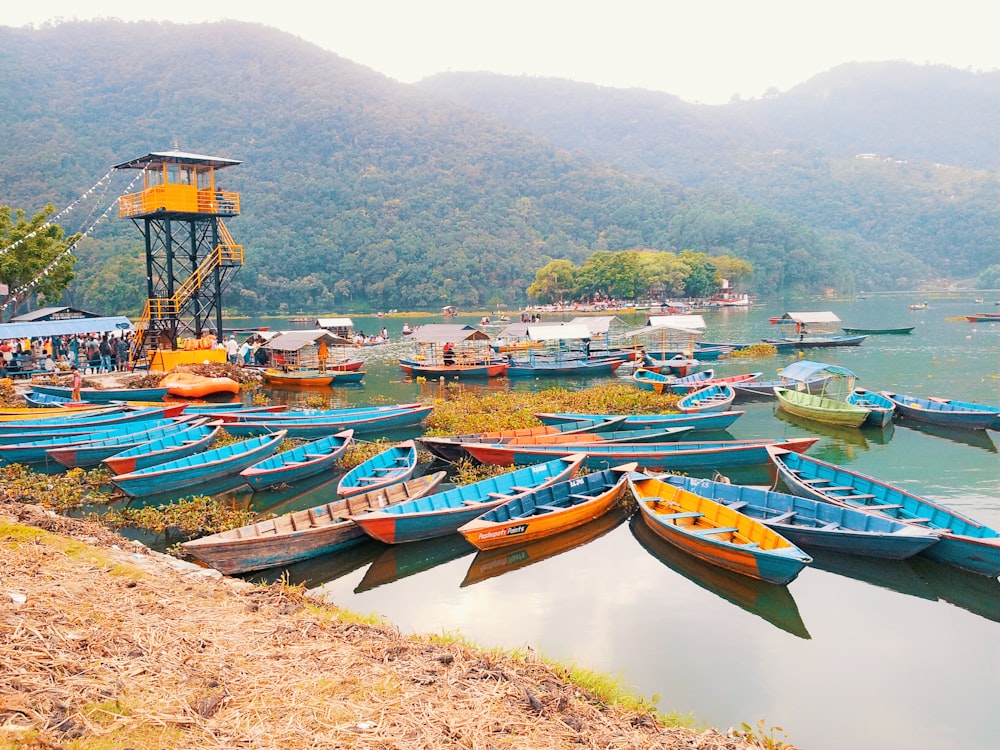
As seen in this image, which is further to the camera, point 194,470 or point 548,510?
point 194,470

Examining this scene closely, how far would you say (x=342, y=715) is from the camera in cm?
654

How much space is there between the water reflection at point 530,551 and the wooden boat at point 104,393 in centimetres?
1934

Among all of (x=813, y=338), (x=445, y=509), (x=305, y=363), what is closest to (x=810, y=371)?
(x=445, y=509)

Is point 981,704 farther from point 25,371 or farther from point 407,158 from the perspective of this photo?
point 407,158

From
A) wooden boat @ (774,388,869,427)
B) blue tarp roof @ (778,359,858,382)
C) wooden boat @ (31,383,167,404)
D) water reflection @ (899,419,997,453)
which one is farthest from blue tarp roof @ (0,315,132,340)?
water reflection @ (899,419,997,453)

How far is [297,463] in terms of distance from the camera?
18109 mm

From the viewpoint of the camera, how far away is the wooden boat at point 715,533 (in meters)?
11.8

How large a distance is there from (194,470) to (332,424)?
20.2ft

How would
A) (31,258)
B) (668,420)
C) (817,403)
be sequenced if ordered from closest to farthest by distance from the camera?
(668,420)
(817,403)
(31,258)

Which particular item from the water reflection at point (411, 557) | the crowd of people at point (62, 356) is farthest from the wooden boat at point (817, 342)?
the water reflection at point (411, 557)

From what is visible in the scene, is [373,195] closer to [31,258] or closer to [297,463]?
[31,258]

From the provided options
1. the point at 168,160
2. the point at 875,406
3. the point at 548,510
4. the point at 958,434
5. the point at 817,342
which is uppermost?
the point at 168,160

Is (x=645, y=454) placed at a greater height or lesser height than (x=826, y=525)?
greater

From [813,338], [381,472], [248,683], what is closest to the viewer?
[248,683]
